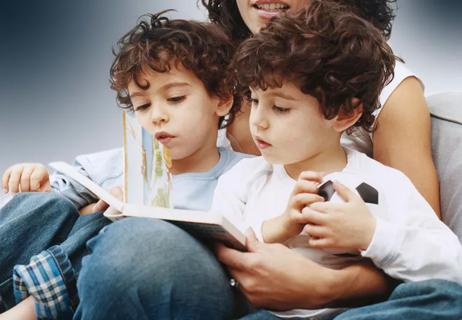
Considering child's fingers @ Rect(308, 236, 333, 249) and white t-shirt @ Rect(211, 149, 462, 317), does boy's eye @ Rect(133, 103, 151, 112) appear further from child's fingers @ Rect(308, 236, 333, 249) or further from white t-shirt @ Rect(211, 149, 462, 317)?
child's fingers @ Rect(308, 236, 333, 249)

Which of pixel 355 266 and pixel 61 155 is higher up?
pixel 355 266

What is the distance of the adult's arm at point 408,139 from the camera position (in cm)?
163

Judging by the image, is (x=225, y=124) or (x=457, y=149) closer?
(x=457, y=149)

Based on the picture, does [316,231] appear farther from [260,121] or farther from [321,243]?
[260,121]

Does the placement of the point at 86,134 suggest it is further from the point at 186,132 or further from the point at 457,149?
the point at 457,149

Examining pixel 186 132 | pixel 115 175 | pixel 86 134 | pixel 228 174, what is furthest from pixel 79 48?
pixel 228 174

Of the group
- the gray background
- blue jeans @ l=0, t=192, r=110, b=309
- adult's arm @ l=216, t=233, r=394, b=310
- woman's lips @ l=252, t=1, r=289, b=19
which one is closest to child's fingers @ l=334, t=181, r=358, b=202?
adult's arm @ l=216, t=233, r=394, b=310

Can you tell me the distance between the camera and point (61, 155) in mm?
2594

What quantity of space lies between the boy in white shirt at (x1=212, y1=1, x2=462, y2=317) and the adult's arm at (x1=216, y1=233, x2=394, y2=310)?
0.04 meters

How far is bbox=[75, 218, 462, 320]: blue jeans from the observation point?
1193 mm

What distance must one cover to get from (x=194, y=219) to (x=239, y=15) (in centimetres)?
107

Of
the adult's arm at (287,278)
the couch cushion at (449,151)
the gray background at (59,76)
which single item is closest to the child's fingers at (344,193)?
the adult's arm at (287,278)

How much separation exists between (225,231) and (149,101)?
644 mm

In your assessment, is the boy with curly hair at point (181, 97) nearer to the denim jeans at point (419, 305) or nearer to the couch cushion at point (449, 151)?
the couch cushion at point (449, 151)
